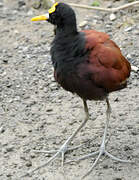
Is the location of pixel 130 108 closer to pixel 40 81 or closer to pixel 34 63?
pixel 40 81

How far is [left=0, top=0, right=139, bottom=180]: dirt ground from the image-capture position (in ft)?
15.0

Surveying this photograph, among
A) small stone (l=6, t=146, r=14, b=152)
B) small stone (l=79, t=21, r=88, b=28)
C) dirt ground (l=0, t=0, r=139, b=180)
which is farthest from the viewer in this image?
small stone (l=79, t=21, r=88, b=28)

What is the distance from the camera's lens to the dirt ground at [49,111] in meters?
4.59

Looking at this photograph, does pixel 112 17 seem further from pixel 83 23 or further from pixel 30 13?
pixel 30 13

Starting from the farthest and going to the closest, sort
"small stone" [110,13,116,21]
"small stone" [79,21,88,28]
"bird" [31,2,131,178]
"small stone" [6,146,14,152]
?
"small stone" [110,13,116,21] < "small stone" [79,21,88,28] < "small stone" [6,146,14,152] < "bird" [31,2,131,178]

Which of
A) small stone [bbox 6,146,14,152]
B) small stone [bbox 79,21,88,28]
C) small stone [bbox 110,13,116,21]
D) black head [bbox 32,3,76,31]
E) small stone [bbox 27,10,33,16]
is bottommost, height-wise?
small stone [bbox 6,146,14,152]

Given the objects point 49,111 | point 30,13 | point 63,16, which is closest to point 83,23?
point 30,13

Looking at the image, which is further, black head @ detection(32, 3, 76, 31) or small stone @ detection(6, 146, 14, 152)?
small stone @ detection(6, 146, 14, 152)

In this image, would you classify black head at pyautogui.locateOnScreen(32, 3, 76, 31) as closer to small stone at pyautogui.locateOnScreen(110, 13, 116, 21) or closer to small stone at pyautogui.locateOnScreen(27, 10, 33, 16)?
small stone at pyautogui.locateOnScreen(110, 13, 116, 21)

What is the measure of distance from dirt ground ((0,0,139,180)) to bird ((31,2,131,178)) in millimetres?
915

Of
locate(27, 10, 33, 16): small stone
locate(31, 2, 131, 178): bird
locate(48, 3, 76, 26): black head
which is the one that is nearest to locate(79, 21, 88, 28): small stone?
locate(27, 10, 33, 16): small stone

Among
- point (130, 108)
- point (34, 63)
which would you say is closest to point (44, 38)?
point (34, 63)

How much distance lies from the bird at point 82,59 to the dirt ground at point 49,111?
0.92 meters

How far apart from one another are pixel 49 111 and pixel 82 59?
168 cm
